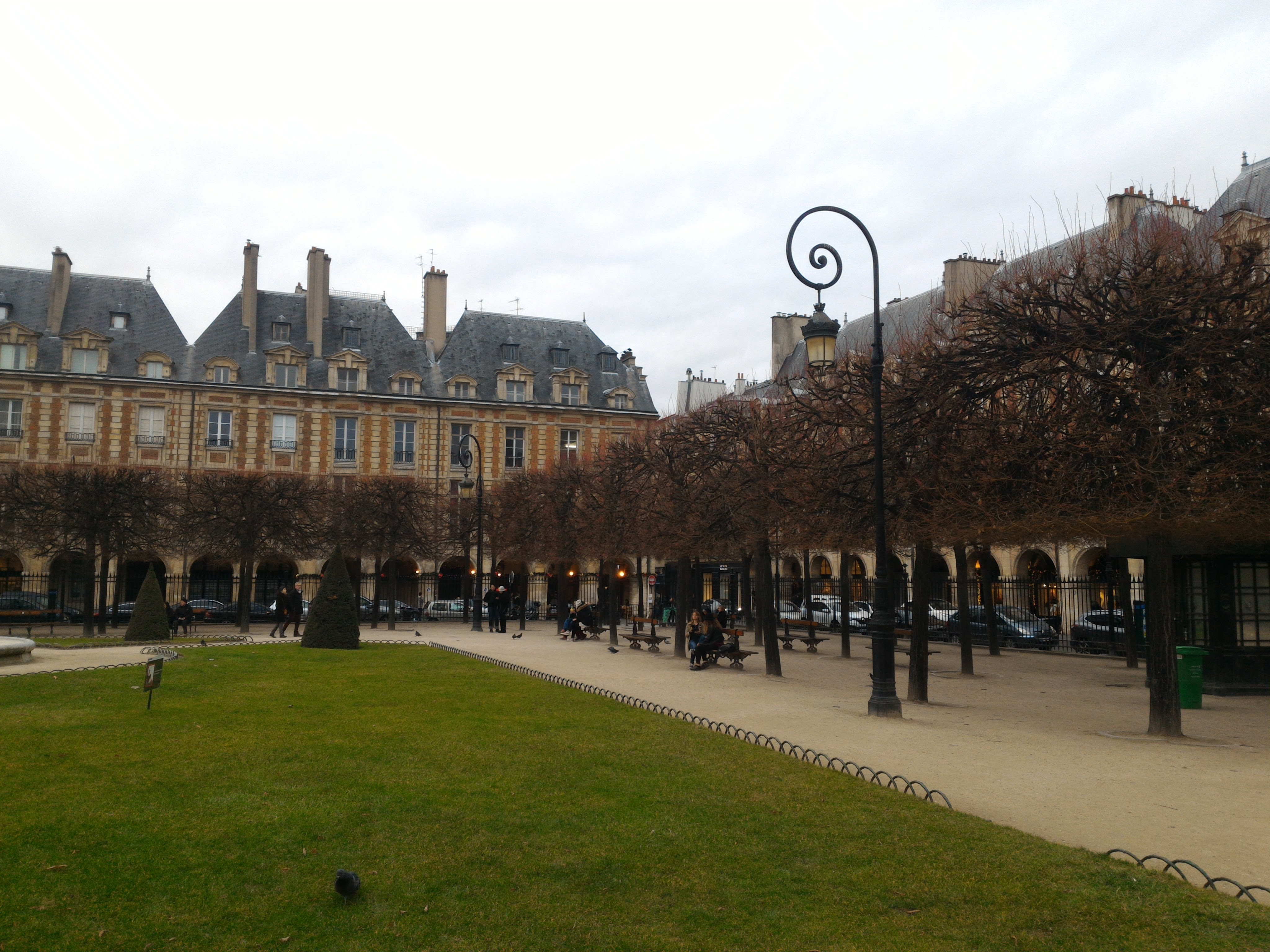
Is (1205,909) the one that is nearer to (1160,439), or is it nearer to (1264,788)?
(1264,788)

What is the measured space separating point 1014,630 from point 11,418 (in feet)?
125

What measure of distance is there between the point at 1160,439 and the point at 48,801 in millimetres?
9208

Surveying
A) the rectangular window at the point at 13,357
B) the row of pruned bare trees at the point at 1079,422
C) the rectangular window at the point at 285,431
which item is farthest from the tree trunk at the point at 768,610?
the rectangular window at the point at 13,357

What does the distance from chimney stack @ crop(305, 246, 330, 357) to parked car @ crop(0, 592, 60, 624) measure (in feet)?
55.7

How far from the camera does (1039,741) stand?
9.59 meters

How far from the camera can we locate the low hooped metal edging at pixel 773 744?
693 centimetres

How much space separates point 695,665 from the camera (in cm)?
1684

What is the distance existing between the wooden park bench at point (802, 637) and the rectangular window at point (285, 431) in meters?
24.7

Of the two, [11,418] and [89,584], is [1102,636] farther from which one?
[11,418]

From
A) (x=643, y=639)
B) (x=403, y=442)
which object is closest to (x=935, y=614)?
(x=643, y=639)

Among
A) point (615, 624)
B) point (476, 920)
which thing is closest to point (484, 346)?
point (615, 624)

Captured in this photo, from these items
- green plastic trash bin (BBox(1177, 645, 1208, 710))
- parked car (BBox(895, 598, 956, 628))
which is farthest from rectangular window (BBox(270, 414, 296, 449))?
green plastic trash bin (BBox(1177, 645, 1208, 710))

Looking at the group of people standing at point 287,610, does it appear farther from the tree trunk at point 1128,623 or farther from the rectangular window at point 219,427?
the tree trunk at point 1128,623

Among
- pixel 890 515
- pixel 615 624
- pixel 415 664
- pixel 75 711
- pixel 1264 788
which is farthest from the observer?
pixel 615 624
